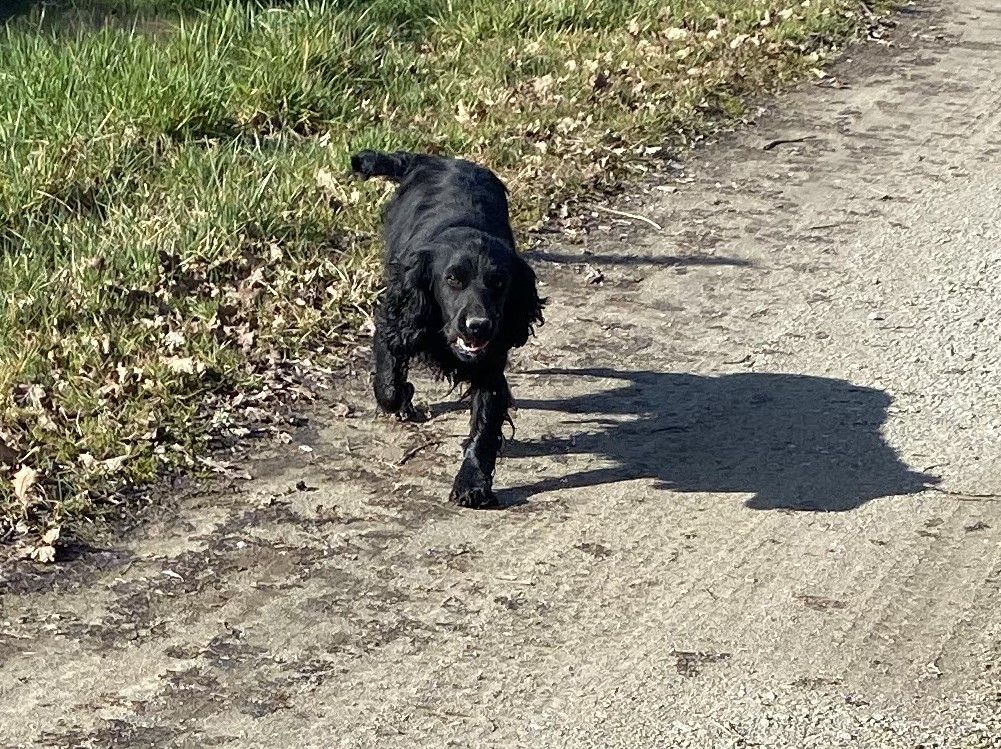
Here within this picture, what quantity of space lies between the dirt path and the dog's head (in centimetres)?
54

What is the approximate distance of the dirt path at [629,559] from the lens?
14.9ft

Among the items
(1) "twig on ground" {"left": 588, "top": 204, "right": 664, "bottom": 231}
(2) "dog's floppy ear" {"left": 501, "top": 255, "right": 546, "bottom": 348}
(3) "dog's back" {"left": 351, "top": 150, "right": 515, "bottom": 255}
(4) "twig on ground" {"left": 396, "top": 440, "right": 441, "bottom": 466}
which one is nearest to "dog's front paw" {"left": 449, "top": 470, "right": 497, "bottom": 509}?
(4) "twig on ground" {"left": 396, "top": 440, "right": 441, "bottom": 466}

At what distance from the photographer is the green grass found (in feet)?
20.1

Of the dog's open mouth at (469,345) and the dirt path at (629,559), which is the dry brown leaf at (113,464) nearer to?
the dirt path at (629,559)

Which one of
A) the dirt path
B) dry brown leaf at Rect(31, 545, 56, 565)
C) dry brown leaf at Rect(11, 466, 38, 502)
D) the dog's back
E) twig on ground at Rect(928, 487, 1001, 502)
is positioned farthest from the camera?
the dog's back

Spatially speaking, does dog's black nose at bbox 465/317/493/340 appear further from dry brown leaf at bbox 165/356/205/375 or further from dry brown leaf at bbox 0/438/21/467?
dry brown leaf at bbox 0/438/21/467

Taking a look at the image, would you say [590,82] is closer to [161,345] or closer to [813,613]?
[161,345]

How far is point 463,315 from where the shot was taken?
553 cm

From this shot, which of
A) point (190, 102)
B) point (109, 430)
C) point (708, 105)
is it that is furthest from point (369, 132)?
point (109, 430)

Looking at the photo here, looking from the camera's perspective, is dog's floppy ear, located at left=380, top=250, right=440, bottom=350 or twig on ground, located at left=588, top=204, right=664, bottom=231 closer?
dog's floppy ear, located at left=380, top=250, right=440, bottom=350

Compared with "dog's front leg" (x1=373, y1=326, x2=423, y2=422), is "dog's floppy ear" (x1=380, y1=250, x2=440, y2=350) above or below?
above

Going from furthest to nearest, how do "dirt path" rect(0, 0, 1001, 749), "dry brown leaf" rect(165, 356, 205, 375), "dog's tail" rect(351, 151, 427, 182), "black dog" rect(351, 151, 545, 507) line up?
1. "dog's tail" rect(351, 151, 427, 182)
2. "dry brown leaf" rect(165, 356, 205, 375)
3. "black dog" rect(351, 151, 545, 507)
4. "dirt path" rect(0, 0, 1001, 749)

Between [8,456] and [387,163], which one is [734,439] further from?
[8,456]

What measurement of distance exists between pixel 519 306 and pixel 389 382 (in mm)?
617
